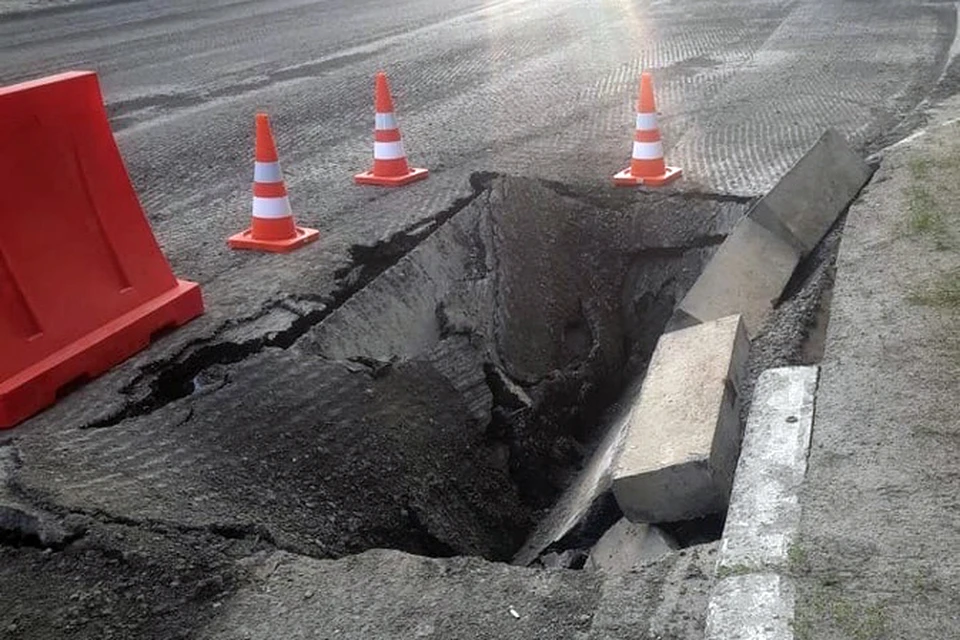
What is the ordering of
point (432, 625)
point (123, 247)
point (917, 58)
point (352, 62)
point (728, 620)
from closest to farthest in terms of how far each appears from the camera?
point (728, 620) < point (432, 625) < point (123, 247) < point (917, 58) < point (352, 62)

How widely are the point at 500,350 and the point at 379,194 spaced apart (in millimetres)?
1576

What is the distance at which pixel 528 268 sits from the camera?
5469mm

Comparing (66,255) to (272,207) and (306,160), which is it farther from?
(306,160)

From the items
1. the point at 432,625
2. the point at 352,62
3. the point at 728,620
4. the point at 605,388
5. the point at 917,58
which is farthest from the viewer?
the point at 352,62

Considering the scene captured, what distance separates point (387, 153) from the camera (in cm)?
632

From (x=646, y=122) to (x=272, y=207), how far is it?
241 centimetres

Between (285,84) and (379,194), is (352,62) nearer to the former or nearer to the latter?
(285,84)

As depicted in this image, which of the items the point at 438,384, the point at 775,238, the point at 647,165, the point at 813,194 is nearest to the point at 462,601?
the point at 438,384

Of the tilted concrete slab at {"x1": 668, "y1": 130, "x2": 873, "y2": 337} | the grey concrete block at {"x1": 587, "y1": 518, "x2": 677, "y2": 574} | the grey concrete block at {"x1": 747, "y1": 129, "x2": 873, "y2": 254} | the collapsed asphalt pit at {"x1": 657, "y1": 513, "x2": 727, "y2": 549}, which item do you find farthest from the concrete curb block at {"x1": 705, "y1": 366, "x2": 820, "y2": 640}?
the grey concrete block at {"x1": 747, "y1": 129, "x2": 873, "y2": 254}

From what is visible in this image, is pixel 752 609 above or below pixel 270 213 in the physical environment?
below

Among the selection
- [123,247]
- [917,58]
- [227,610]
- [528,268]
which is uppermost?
[123,247]

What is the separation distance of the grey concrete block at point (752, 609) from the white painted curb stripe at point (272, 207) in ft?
11.3

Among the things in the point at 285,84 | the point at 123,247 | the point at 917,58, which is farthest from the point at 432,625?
the point at 917,58

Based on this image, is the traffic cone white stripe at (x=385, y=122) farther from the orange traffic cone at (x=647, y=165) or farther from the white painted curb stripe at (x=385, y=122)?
the orange traffic cone at (x=647, y=165)
